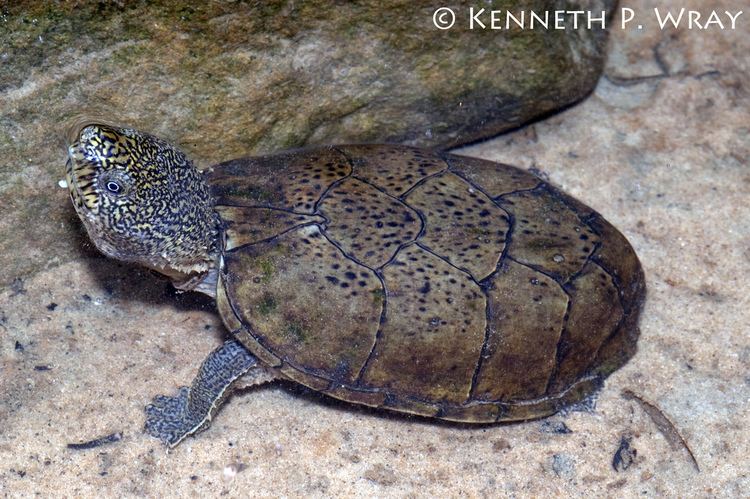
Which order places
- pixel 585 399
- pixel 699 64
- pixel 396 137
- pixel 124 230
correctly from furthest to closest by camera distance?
pixel 699 64 → pixel 396 137 → pixel 585 399 → pixel 124 230

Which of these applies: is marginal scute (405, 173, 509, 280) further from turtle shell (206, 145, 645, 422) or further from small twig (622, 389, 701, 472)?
small twig (622, 389, 701, 472)

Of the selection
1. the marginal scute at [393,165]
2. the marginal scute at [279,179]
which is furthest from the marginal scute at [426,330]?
the marginal scute at [279,179]

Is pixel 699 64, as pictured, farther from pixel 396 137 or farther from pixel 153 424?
pixel 153 424

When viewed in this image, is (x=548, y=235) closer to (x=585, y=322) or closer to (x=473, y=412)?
(x=585, y=322)

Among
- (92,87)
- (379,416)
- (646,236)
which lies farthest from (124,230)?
(646,236)

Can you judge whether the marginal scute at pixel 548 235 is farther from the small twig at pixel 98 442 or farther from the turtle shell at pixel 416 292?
the small twig at pixel 98 442

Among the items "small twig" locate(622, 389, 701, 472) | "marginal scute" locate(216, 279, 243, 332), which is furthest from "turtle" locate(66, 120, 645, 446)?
"small twig" locate(622, 389, 701, 472)

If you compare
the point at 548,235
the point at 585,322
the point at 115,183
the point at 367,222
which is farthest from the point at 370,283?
the point at 115,183
